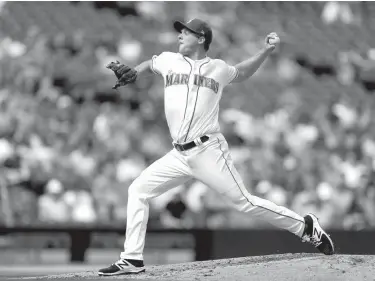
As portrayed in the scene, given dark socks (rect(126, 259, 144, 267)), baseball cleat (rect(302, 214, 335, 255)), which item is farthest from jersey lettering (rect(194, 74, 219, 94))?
dark socks (rect(126, 259, 144, 267))

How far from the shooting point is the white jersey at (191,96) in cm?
400

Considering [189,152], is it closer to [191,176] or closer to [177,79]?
[191,176]

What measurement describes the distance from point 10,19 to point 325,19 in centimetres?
493

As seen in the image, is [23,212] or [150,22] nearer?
[23,212]

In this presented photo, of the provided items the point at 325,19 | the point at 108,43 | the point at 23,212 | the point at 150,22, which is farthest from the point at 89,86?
the point at 325,19

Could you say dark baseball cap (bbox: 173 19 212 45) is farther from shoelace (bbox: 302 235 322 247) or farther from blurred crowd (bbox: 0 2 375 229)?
blurred crowd (bbox: 0 2 375 229)

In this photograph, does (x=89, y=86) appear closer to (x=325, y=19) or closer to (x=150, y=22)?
(x=150, y=22)

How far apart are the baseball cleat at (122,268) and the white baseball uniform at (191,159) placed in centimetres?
4

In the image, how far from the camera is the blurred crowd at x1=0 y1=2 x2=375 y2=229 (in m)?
9.12

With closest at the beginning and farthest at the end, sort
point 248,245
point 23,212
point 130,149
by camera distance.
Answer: point 248,245 → point 23,212 → point 130,149

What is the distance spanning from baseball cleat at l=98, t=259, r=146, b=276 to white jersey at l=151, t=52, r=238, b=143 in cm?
79

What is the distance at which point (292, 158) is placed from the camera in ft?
31.9

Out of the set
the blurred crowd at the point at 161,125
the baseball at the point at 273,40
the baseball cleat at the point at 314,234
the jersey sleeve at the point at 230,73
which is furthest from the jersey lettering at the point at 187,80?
the blurred crowd at the point at 161,125

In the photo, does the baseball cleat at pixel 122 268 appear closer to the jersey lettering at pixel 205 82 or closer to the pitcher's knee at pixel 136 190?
the pitcher's knee at pixel 136 190
